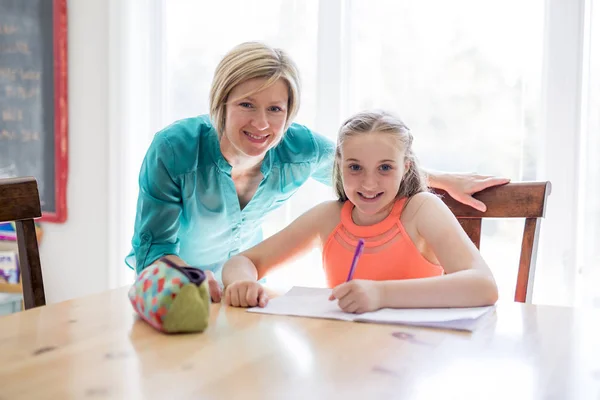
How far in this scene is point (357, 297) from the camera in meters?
1.04

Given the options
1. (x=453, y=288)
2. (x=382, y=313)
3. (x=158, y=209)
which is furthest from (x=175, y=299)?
(x=158, y=209)

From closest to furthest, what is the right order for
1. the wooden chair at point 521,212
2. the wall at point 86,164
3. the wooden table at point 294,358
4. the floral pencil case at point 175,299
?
the wooden table at point 294,358
the floral pencil case at point 175,299
the wooden chair at point 521,212
the wall at point 86,164

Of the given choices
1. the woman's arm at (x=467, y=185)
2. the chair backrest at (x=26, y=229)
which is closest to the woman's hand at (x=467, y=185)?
the woman's arm at (x=467, y=185)

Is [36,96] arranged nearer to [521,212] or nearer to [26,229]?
[26,229]

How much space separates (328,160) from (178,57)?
121cm

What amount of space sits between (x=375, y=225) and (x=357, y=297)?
0.42 meters

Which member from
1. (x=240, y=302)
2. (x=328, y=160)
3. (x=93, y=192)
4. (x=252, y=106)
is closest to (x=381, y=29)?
(x=328, y=160)

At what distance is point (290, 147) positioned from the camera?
5.64ft

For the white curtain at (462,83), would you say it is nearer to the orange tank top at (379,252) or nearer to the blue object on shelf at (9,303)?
the blue object on shelf at (9,303)

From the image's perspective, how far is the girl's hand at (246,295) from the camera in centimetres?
110

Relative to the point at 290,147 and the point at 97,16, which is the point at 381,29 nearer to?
the point at 290,147

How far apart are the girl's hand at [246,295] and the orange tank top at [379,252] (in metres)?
0.36

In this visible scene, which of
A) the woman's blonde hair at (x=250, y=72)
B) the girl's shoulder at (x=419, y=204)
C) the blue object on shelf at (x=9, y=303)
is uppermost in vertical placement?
the woman's blonde hair at (x=250, y=72)

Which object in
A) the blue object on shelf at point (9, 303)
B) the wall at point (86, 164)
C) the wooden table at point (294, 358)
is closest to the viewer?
the wooden table at point (294, 358)
